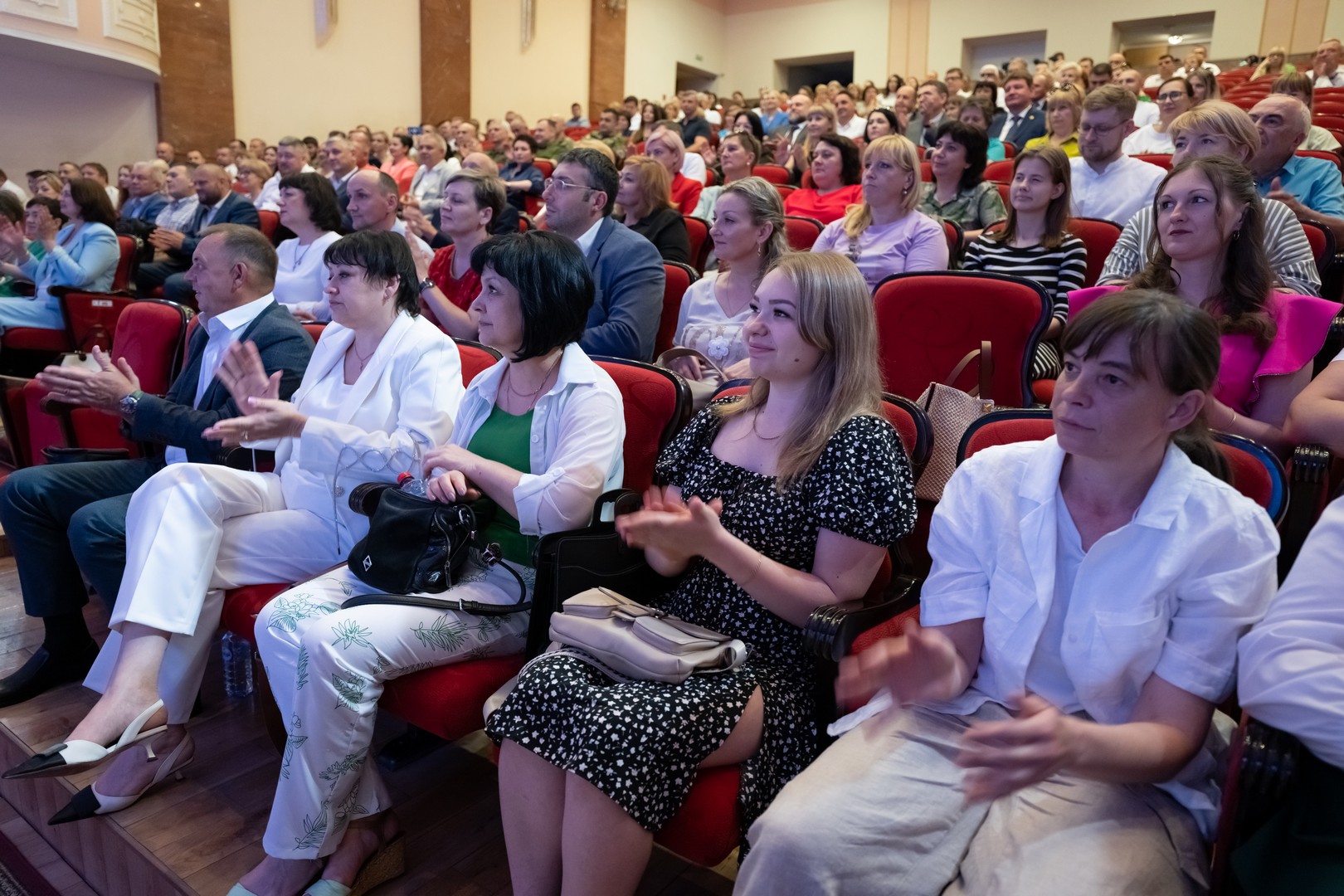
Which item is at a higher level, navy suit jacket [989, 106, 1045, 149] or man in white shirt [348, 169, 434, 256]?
navy suit jacket [989, 106, 1045, 149]

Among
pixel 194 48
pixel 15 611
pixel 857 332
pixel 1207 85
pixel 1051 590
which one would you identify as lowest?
pixel 15 611

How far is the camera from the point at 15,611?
2.64 meters

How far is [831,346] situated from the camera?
1571 millimetres

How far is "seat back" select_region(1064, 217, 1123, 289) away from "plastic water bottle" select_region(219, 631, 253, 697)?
2.75 metres

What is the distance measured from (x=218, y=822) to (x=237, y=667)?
0.59 meters

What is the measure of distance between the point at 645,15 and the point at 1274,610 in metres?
15.0

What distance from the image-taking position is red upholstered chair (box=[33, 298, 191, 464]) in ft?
9.04

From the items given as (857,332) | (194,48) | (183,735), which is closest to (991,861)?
(857,332)

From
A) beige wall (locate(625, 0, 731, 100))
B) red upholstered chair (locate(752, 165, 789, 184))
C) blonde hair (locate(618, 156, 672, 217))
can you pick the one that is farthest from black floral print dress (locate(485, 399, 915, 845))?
beige wall (locate(625, 0, 731, 100))

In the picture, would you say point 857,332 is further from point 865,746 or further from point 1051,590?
point 865,746

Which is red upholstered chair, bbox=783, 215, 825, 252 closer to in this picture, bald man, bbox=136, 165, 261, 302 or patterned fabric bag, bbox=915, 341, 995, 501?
patterned fabric bag, bbox=915, 341, 995, 501

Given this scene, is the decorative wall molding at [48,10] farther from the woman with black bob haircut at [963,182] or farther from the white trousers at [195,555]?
the white trousers at [195,555]

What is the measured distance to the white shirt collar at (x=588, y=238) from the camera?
2949 mm

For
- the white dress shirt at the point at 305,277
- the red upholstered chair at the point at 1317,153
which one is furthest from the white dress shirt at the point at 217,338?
the red upholstered chair at the point at 1317,153
